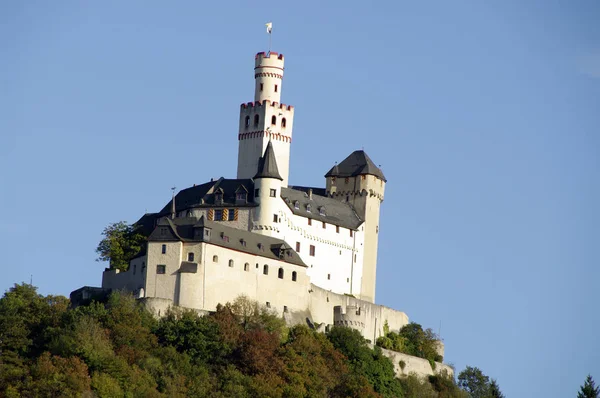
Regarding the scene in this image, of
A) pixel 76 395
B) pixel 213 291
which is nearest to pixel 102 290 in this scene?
pixel 213 291

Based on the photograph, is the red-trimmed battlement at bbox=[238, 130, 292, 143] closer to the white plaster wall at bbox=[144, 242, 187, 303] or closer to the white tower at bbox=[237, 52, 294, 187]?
the white tower at bbox=[237, 52, 294, 187]

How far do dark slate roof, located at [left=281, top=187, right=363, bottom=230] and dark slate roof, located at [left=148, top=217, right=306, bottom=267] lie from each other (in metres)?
5.03

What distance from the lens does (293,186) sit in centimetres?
13750

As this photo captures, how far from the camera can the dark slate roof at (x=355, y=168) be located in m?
138

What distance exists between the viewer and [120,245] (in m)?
128

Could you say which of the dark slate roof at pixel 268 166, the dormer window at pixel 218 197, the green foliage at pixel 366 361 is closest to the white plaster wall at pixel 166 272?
the dormer window at pixel 218 197

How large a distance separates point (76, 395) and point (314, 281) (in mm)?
26660

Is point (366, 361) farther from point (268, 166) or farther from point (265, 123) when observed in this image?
point (265, 123)

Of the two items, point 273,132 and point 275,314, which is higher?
point 273,132

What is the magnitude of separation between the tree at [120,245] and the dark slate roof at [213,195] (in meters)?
3.43

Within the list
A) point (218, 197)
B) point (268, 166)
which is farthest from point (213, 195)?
point (268, 166)

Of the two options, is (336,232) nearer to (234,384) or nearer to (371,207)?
(371,207)

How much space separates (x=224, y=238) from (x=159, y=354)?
396 inches

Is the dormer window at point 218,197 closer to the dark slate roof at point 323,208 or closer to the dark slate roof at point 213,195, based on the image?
the dark slate roof at point 213,195
